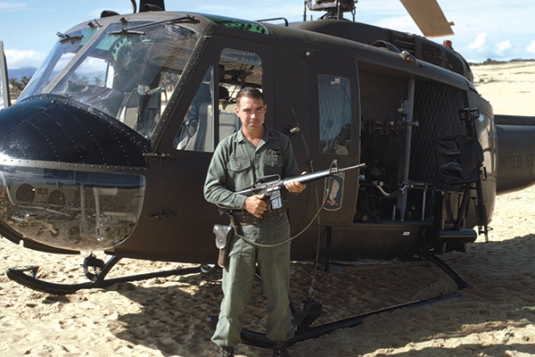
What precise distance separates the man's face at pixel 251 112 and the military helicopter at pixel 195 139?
0.60 m

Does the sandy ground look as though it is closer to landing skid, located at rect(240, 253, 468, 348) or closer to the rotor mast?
landing skid, located at rect(240, 253, 468, 348)

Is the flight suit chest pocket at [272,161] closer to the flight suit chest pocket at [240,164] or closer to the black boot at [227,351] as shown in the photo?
the flight suit chest pocket at [240,164]

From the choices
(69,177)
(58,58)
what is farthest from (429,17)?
(69,177)

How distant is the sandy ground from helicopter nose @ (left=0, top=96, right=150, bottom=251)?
0.91 m

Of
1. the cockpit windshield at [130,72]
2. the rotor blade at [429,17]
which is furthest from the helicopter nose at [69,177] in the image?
→ the rotor blade at [429,17]

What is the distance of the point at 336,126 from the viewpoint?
16.5 feet

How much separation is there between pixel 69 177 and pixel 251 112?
3.83 ft

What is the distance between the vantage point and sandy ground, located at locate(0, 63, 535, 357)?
14.8 feet

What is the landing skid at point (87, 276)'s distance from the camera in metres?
5.01

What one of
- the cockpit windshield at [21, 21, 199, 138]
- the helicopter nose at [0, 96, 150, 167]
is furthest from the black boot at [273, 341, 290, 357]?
the cockpit windshield at [21, 21, 199, 138]

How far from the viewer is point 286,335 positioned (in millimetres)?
4035

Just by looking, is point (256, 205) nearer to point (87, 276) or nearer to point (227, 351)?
point (227, 351)

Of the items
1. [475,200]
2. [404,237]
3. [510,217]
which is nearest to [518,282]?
[475,200]

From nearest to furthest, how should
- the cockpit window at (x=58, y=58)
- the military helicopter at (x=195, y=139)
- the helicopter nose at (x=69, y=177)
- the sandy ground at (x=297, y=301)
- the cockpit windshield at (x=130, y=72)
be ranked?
the helicopter nose at (x=69, y=177), the military helicopter at (x=195, y=139), the cockpit windshield at (x=130, y=72), the sandy ground at (x=297, y=301), the cockpit window at (x=58, y=58)
